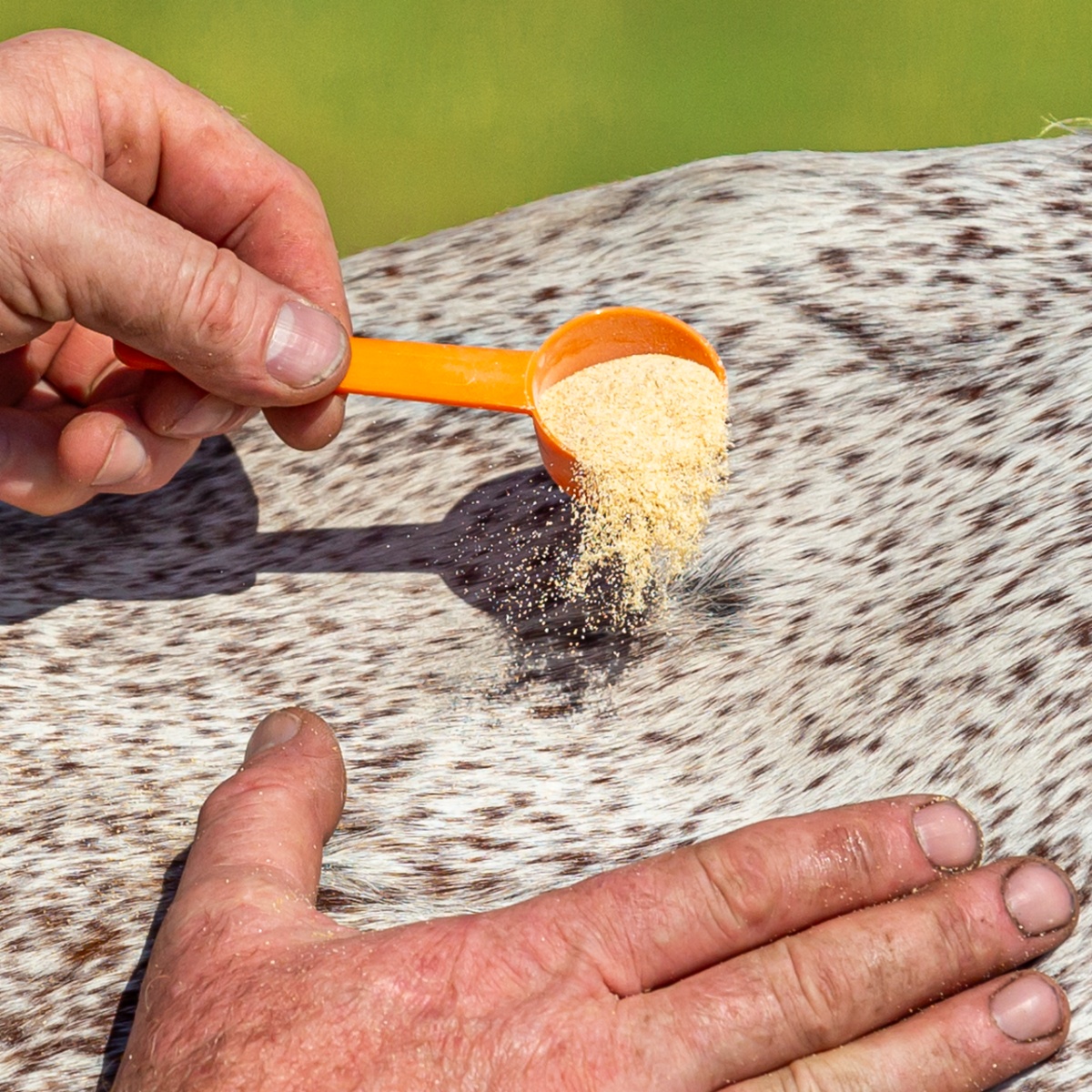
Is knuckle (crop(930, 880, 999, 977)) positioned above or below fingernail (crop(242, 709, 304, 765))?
above

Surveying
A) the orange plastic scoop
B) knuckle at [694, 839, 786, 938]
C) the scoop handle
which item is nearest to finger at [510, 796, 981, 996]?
knuckle at [694, 839, 786, 938]

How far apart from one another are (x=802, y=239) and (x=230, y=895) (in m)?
1.95

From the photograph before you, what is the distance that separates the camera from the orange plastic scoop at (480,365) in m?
2.67

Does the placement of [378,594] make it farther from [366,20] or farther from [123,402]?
[366,20]

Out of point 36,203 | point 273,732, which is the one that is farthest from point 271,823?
point 36,203

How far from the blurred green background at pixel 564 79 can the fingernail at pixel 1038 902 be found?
18.1 feet

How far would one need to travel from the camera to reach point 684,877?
1.77 meters

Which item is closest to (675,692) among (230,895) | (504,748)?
(504,748)

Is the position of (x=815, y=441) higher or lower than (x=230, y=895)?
higher

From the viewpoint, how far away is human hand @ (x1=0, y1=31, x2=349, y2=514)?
7.70 feet

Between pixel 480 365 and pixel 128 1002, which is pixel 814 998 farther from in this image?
pixel 480 365

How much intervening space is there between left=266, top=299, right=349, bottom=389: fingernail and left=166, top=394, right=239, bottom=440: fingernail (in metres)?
0.24

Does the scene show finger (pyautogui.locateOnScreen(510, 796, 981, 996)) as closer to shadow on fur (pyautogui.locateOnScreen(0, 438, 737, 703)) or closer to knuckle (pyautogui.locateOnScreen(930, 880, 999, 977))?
knuckle (pyautogui.locateOnScreen(930, 880, 999, 977))

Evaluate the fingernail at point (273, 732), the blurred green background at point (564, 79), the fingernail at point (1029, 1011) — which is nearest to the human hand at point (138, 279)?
the fingernail at point (273, 732)
